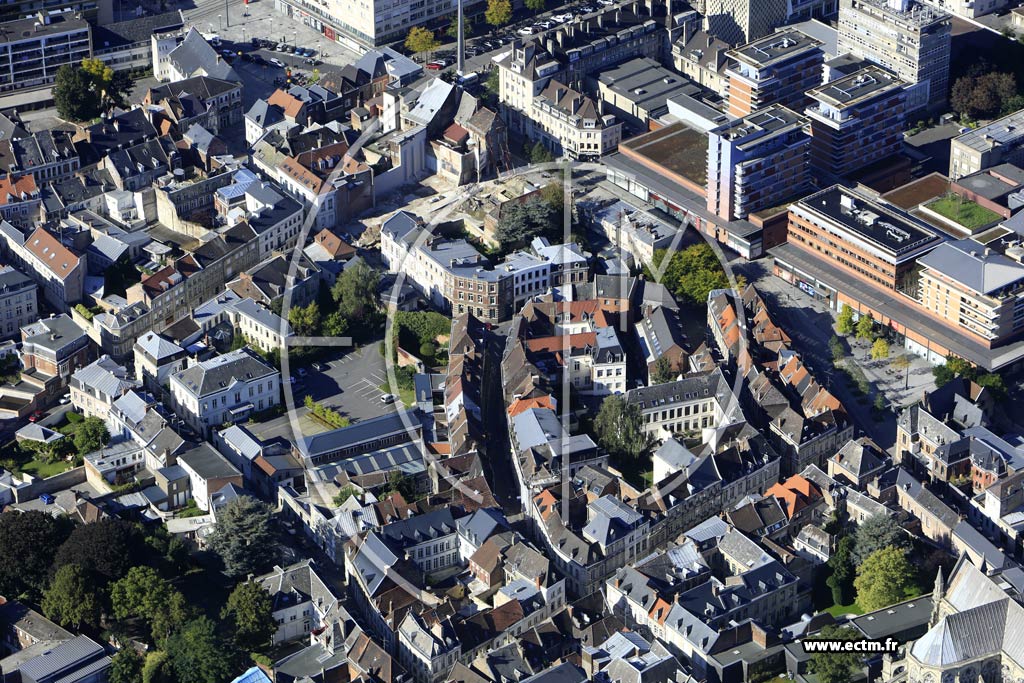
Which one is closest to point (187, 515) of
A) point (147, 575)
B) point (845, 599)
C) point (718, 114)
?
point (147, 575)

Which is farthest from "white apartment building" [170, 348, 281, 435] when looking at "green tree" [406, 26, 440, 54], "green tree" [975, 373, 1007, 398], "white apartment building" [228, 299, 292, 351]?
Result: "green tree" [406, 26, 440, 54]

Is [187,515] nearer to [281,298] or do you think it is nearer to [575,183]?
[281,298]

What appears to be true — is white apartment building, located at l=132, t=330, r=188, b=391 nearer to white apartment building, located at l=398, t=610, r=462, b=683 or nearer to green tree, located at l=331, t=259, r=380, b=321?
green tree, located at l=331, t=259, r=380, b=321

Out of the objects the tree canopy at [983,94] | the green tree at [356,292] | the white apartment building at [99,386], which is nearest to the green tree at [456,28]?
the tree canopy at [983,94]

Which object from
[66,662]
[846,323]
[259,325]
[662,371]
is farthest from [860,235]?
[66,662]

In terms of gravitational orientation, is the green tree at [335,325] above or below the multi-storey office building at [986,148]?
below

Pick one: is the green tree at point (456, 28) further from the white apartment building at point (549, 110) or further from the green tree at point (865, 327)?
the green tree at point (865, 327)
